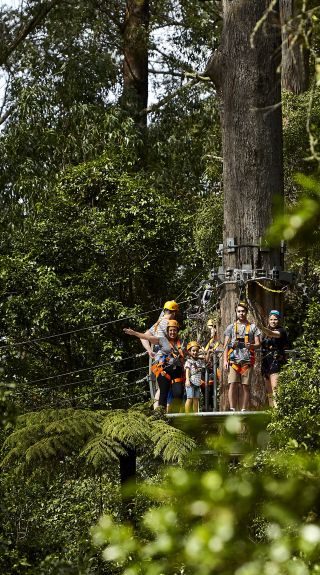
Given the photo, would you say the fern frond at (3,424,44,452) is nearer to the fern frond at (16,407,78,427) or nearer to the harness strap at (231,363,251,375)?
the fern frond at (16,407,78,427)

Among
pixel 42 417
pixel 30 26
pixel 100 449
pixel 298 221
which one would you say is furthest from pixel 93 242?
pixel 298 221

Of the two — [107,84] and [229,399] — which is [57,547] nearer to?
[229,399]

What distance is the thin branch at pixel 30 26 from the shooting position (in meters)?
21.6

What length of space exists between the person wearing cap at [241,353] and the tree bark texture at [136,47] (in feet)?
32.9

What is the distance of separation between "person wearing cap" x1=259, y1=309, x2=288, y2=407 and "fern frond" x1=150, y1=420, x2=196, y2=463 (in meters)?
0.92

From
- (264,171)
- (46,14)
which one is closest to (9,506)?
(264,171)

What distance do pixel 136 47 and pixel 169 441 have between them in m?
11.7

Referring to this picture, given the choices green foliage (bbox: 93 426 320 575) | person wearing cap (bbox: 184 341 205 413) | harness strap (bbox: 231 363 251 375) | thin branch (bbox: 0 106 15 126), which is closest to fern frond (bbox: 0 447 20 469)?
person wearing cap (bbox: 184 341 205 413)

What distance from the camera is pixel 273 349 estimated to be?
12258 millimetres

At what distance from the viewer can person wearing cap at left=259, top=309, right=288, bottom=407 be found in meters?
12.3

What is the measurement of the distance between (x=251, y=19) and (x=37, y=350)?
20.2ft

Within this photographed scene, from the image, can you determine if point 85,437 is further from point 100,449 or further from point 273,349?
point 273,349

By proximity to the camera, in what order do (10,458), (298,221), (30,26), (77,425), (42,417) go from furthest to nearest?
(30,26) → (42,417) → (10,458) → (77,425) → (298,221)

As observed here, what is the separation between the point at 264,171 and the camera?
13125 millimetres
